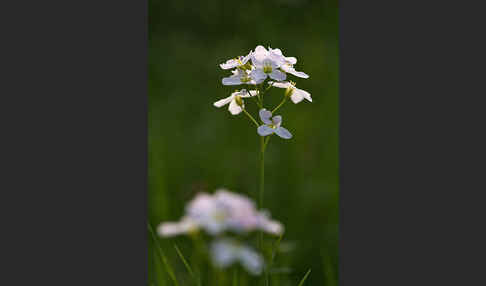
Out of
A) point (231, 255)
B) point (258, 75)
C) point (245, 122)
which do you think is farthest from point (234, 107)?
point (245, 122)

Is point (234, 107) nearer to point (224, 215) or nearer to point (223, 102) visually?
point (223, 102)

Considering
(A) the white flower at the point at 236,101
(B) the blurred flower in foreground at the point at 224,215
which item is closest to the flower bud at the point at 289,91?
(A) the white flower at the point at 236,101

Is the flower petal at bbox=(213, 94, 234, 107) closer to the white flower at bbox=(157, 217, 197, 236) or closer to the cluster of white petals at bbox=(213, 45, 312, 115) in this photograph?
the cluster of white petals at bbox=(213, 45, 312, 115)

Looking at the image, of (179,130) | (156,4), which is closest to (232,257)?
(156,4)

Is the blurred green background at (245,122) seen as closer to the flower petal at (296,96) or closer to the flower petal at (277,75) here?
the flower petal at (296,96)

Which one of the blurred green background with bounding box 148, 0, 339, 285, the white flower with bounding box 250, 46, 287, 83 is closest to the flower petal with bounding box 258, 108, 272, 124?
the white flower with bounding box 250, 46, 287, 83
